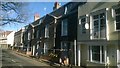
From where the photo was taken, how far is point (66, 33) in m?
33.1

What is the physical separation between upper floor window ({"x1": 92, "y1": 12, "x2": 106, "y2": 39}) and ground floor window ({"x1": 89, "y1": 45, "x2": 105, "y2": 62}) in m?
1.13

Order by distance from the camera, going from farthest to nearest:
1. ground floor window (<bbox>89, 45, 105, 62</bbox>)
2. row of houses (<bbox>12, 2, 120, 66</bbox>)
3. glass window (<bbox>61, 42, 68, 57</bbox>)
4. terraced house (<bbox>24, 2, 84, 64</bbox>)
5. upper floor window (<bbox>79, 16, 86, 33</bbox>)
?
glass window (<bbox>61, 42, 68, 57</bbox>) → terraced house (<bbox>24, 2, 84, 64</bbox>) → upper floor window (<bbox>79, 16, 86, 33</bbox>) → ground floor window (<bbox>89, 45, 105, 62</bbox>) → row of houses (<bbox>12, 2, 120, 66</bbox>)

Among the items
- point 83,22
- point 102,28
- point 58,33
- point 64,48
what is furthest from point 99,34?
point 58,33

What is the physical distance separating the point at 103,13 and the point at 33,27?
34022 mm

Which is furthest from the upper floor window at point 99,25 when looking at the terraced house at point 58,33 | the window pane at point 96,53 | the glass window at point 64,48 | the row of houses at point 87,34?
the glass window at point 64,48

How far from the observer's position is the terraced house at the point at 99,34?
20312 millimetres

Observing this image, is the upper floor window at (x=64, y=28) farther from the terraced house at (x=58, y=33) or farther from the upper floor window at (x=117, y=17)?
the upper floor window at (x=117, y=17)

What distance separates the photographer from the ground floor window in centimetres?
2220

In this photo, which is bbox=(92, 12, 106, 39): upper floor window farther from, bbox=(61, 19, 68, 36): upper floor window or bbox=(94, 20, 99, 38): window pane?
bbox=(61, 19, 68, 36): upper floor window

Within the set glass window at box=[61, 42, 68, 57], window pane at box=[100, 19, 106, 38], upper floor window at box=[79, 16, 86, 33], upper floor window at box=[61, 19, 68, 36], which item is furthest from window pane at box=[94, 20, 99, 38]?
upper floor window at box=[61, 19, 68, 36]

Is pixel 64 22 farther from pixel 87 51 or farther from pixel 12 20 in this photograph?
pixel 12 20

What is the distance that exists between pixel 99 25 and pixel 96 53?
2.89 m

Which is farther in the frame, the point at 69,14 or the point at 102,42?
the point at 69,14

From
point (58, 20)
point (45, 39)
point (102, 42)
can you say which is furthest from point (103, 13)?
point (45, 39)
